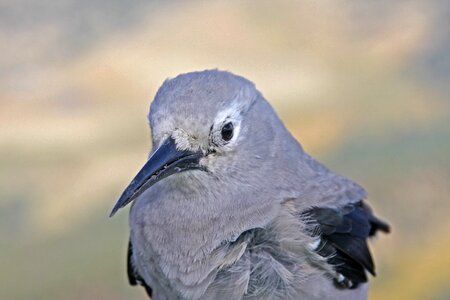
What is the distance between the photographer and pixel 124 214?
4.30 metres

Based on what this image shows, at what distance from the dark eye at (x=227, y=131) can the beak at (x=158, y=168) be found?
5.8 inches

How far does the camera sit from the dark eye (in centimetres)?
232

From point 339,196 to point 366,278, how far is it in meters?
0.34

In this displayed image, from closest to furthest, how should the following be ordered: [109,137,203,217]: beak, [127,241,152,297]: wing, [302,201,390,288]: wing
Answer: [109,137,203,217]: beak, [302,201,390,288]: wing, [127,241,152,297]: wing

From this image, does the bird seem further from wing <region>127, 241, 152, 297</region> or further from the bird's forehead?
wing <region>127, 241, 152, 297</region>

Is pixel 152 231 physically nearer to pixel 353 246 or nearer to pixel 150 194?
pixel 150 194

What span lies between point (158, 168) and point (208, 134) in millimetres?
193

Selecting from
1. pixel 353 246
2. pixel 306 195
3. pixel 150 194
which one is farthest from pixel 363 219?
pixel 150 194

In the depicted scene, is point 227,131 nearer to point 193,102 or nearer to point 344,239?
point 193,102

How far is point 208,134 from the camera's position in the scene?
7.41 feet

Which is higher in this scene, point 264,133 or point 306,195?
point 264,133

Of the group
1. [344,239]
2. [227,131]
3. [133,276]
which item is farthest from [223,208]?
[133,276]

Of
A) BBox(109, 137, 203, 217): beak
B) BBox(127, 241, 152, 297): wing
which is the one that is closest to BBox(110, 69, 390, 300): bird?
BBox(109, 137, 203, 217): beak

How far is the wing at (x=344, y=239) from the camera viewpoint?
2547 millimetres
